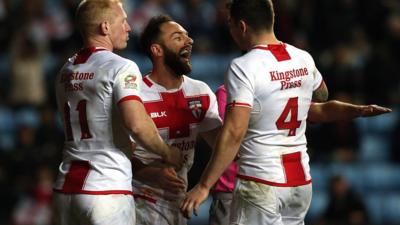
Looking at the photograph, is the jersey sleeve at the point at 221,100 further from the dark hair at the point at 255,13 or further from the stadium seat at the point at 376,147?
the stadium seat at the point at 376,147

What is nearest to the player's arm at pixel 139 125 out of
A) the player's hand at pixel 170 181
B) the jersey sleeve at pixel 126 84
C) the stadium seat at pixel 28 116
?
the jersey sleeve at pixel 126 84

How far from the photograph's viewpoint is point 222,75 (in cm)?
1443

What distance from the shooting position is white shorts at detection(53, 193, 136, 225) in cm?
608

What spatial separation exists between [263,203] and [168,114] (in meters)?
1.09

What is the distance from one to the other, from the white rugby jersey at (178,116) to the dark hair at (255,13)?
2.96ft

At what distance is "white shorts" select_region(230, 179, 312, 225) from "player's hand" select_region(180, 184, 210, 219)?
1.21ft

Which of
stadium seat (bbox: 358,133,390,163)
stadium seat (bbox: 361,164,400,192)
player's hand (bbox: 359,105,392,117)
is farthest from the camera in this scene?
stadium seat (bbox: 358,133,390,163)

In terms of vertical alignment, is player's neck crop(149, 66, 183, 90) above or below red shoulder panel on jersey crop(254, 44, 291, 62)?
below

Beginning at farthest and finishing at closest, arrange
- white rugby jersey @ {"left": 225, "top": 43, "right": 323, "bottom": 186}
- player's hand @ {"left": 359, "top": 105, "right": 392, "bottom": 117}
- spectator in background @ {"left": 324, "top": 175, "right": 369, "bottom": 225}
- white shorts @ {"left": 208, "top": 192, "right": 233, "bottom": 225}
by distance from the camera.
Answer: spectator in background @ {"left": 324, "top": 175, "right": 369, "bottom": 225}
white shorts @ {"left": 208, "top": 192, "right": 233, "bottom": 225}
player's hand @ {"left": 359, "top": 105, "right": 392, "bottom": 117}
white rugby jersey @ {"left": 225, "top": 43, "right": 323, "bottom": 186}

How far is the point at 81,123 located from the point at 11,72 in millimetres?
8569

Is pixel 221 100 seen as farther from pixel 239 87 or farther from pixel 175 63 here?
pixel 239 87

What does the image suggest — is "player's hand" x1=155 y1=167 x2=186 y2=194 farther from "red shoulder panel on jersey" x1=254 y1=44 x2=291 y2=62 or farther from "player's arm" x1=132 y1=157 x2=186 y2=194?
"red shoulder panel on jersey" x1=254 y1=44 x2=291 y2=62

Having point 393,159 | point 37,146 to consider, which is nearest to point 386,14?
point 393,159

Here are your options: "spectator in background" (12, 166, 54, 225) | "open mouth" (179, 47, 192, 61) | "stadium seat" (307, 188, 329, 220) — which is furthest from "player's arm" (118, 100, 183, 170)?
"stadium seat" (307, 188, 329, 220)
